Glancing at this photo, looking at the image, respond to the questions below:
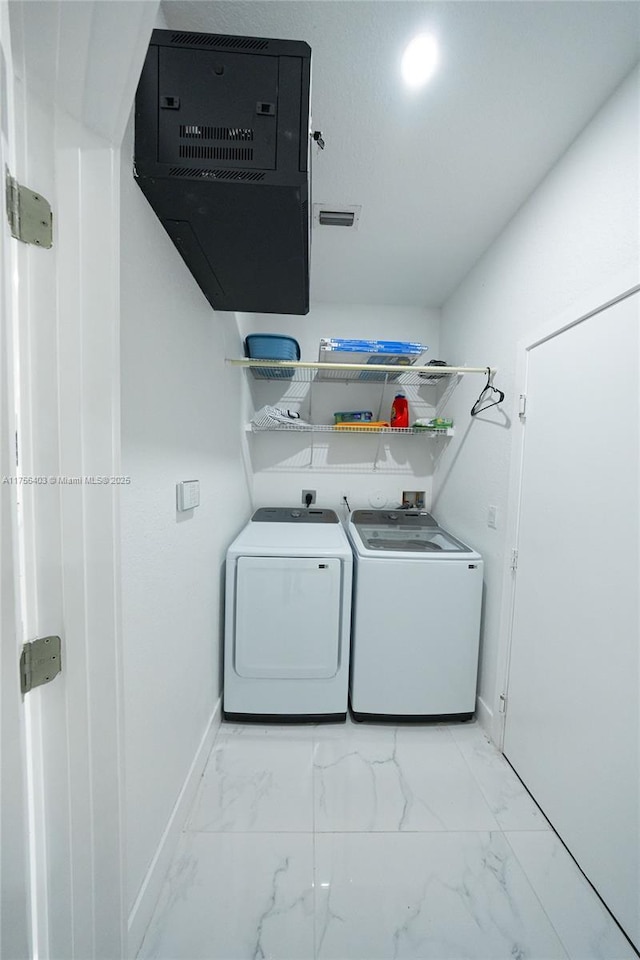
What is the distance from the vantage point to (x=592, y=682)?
1.07m

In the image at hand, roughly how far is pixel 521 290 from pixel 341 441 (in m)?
1.42

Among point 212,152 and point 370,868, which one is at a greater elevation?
point 212,152

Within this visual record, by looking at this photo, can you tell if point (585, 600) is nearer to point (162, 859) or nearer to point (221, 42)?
point (162, 859)

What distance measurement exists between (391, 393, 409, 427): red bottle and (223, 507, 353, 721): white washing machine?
1132 millimetres

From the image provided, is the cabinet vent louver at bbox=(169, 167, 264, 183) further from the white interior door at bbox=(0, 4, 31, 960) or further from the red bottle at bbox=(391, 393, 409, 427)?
the red bottle at bbox=(391, 393, 409, 427)

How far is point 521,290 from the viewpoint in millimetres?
1501

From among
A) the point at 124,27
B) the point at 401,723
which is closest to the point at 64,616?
the point at 124,27

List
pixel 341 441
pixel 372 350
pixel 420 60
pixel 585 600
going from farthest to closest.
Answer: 1. pixel 341 441
2. pixel 372 350
3. pixel 585 600
4. pixel 420 60

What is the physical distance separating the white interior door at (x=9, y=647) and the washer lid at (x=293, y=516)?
1.59 m

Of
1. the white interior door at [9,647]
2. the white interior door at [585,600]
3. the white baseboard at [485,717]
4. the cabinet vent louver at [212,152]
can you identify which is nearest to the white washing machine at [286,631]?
the white baseboard at [485,717]

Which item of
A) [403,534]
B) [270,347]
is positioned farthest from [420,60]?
[403,534]

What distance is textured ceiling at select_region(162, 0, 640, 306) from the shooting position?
0.90 meters

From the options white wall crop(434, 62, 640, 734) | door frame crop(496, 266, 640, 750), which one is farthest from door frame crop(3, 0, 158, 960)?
door frame crop(496, 266, 640, 750)

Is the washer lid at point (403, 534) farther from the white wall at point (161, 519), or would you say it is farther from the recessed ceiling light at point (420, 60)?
the recessed ceiling light at point (420, 60)
